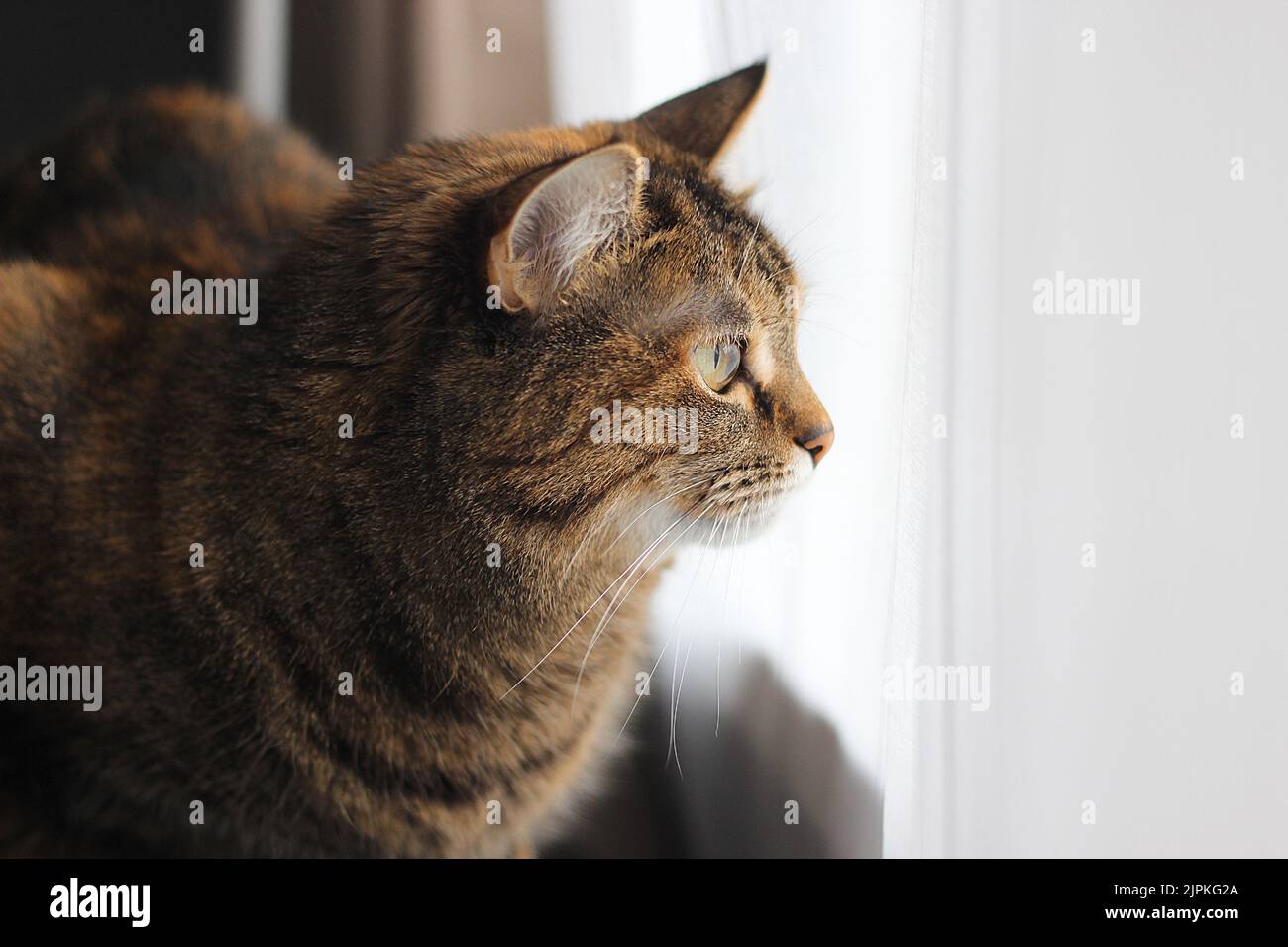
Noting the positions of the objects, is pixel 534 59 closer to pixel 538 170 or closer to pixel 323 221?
pixel 323 221

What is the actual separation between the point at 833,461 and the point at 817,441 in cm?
9

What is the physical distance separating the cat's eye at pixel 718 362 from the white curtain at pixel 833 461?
0.12 metres

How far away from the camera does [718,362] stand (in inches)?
29.8

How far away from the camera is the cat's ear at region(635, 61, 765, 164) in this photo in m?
0.82

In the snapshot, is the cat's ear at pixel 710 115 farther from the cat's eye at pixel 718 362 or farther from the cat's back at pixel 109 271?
the cat's back at pixel 109 271

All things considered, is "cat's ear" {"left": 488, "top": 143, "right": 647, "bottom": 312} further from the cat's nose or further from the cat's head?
the cat's nose

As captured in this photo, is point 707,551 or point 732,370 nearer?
point 732,370

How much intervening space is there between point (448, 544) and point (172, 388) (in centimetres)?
29

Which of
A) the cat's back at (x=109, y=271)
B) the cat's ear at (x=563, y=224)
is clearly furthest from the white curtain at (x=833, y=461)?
the cat's back at (x=109, y=271)

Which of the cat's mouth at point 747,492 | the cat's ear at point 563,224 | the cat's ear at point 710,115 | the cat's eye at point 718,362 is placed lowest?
the cat's mouth at point 747,492

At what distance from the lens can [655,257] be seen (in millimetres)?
733

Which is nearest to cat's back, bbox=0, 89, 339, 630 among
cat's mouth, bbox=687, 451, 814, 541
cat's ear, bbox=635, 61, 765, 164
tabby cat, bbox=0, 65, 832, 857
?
tabby cat, bbox=0, 65, 832, 857

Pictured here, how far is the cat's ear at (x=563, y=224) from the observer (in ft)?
2.15
